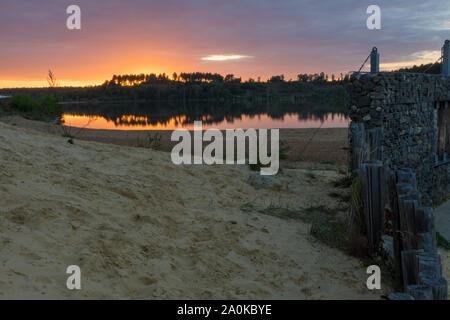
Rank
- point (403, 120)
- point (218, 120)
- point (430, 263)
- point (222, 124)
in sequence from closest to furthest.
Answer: point (430, 263) → point (403, 120) → point (222, 124) → point (218, 120)

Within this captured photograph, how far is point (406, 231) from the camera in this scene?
4.31 m

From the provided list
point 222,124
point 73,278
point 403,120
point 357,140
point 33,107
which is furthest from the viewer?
point 222,124

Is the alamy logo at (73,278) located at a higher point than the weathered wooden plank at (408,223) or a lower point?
lower

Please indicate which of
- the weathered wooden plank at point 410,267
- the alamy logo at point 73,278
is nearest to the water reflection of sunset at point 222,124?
the weathered wooden plank at point 410,267

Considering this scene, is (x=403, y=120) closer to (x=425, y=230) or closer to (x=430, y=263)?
(x=425, y=230)

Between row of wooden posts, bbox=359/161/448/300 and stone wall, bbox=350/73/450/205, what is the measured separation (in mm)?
1883

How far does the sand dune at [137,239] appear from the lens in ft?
11.9

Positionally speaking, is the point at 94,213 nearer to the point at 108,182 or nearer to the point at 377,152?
the point at 108,182

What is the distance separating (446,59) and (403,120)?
148 inches

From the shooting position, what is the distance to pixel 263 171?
382 inches

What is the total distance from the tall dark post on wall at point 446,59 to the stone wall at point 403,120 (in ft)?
1.23

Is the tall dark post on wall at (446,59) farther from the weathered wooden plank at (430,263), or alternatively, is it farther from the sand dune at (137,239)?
the weathered wooden plank at (430,263)

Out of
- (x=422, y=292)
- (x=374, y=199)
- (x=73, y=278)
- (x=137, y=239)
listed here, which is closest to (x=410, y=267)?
(x=422, y=292)

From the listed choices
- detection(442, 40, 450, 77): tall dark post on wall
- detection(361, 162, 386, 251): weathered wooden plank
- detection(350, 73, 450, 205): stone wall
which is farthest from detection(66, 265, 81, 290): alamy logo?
detection(442, 40, 450, 77): tall dark post on wall
